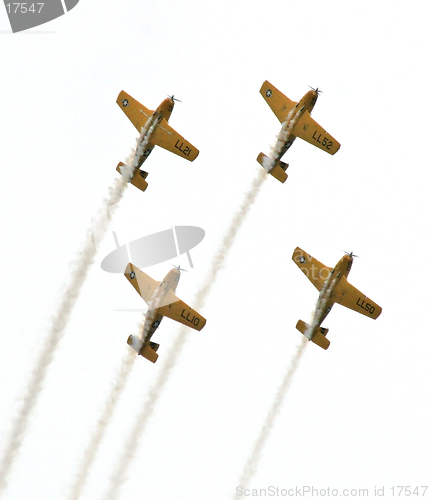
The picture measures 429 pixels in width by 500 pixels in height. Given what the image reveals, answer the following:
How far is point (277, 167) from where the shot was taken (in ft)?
224

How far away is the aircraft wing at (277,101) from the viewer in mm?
68000

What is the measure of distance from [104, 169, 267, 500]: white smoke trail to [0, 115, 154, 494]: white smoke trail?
7.48 metres

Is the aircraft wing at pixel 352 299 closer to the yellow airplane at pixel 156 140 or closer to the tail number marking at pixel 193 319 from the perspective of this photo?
the tail number marking at pixel 193 319

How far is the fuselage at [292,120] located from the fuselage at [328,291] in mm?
9177

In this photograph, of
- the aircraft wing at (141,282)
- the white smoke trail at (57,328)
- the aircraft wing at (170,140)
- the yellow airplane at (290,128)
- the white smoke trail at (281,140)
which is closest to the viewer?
the white smoke trail at (57,328)

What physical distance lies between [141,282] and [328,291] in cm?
1363

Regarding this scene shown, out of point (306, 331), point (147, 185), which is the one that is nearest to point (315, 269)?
point (306, 331)

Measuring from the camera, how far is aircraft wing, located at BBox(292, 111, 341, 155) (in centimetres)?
6688

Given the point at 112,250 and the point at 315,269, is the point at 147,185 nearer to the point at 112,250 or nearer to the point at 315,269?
the point at 112,250

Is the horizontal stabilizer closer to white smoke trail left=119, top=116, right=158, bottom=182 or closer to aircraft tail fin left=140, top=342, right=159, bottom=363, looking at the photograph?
aircraft tail fin left=140, top=342, right=159, bottom=363

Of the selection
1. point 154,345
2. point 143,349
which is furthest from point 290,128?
point 143,349

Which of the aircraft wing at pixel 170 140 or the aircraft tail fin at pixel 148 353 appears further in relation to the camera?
the aircraft wing at pixel 170 140

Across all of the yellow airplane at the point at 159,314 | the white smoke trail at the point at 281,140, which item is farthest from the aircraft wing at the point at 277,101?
the yellow airplane at the point at 159,314

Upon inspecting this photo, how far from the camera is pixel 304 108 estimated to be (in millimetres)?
66625
